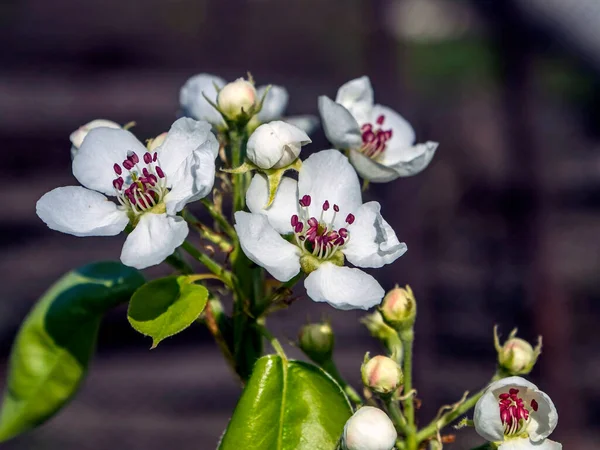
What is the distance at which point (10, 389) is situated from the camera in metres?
1.11

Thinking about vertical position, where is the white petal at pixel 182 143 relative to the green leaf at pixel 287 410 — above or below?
above

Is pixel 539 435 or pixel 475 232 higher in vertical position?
pixel 539 435

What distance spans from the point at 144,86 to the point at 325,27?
1.03 m

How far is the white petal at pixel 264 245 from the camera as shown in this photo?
836 mm

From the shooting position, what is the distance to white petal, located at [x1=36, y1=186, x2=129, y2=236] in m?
0.90

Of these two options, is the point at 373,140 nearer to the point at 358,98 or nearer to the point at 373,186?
the point at 358,98

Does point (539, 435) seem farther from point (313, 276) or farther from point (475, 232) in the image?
point (475, 232)

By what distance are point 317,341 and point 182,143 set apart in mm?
301

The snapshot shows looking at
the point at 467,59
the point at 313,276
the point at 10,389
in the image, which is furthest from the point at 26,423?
the point at 467,59

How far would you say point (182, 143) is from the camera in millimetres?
949

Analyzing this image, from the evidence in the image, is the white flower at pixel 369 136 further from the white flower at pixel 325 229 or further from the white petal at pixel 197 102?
the white petal at pixel 197 102

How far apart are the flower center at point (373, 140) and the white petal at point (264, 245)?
10.8 inches

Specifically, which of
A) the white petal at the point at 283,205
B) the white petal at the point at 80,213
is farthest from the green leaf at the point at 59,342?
the white petal at the point at 283,205

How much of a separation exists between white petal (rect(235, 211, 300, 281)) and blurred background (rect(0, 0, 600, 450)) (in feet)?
6.64
